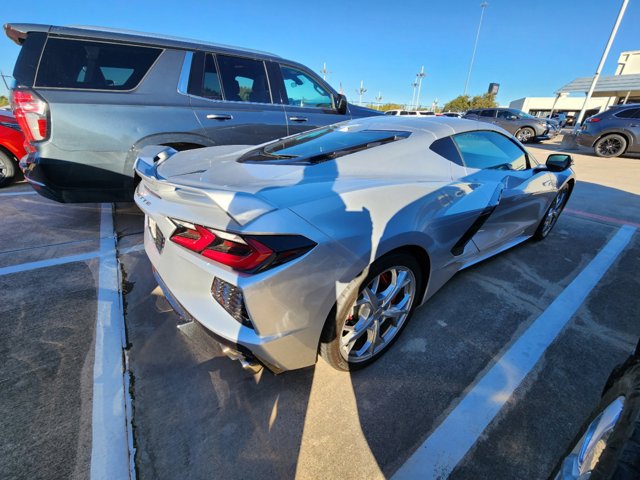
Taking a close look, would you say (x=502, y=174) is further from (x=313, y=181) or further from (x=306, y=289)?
(x=306, y=289)

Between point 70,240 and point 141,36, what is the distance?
7.85ft

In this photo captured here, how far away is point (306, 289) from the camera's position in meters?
1.38

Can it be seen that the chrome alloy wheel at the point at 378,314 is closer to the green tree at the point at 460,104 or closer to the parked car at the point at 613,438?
the parked car at the point at 613,438

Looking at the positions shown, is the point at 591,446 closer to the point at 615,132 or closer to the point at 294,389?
the point at 294,389

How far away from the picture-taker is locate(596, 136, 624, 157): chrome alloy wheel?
416 inches

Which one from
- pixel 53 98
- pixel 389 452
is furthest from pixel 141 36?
pixel 389 452

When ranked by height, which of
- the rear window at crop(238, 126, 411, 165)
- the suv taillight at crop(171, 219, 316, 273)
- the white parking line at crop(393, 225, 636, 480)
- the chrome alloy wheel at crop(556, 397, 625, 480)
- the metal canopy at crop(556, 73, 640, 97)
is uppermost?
the metal canopy at crop(556, 73, 640, 97)

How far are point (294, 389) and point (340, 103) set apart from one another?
14.2ft

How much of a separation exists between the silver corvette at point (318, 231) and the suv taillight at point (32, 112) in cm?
137

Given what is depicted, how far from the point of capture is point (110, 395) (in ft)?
5.56

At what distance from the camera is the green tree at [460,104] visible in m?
44.1

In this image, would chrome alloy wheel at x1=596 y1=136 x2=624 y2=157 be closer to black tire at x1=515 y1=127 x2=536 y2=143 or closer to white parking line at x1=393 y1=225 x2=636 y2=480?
black tire at x1=515 y1=127 x2=536 y2=143

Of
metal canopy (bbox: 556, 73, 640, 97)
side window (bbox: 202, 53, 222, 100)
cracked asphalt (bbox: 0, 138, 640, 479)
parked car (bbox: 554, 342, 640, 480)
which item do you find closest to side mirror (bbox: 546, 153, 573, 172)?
cracked asphalt (bbox: 0, 138, 640, 479)

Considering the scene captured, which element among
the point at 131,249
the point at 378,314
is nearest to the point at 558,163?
the point at 378,314
